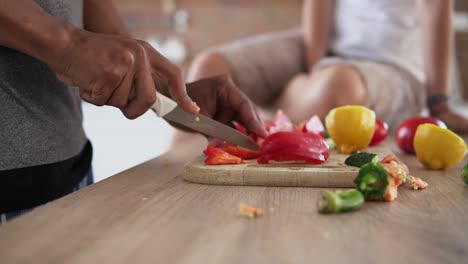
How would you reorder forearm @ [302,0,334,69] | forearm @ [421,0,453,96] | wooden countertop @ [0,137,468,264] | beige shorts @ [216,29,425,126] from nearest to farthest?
wooden countertop @ [0,137,468,264] → beige shorts @ [216,29,425,126] → forearm @ [421,0,453,96] → forearm @ [302,0,334,69]

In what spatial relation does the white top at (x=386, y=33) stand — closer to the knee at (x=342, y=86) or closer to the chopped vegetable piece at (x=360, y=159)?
the knee at (x=342, y=86)

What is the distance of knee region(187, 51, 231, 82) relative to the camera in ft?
6.85

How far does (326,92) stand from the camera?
1928 millimetres

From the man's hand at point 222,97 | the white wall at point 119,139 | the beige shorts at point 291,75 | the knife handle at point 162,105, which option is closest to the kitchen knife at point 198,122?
the knife handle at point 162,105

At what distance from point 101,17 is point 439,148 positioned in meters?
0.80

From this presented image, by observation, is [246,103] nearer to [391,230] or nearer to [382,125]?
[382,125]

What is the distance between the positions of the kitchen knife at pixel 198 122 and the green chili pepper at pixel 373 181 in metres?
0.36

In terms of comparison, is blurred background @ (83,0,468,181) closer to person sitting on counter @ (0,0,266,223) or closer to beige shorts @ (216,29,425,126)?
beige shorts @ (216,29,425,126)

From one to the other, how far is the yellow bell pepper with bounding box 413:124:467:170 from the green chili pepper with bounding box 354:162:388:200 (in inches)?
13.2

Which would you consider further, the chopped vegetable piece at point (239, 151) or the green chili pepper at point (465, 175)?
the chopped vegetable piece at point (239, 151)

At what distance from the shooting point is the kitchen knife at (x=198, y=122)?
3.45ft

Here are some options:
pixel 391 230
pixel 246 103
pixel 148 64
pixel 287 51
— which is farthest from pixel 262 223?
pixel 287 51

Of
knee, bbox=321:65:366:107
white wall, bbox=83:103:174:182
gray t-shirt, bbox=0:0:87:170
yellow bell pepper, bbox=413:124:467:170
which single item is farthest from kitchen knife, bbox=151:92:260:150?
white wall, bbox=83:103:174:182

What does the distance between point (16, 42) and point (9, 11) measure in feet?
0.17
